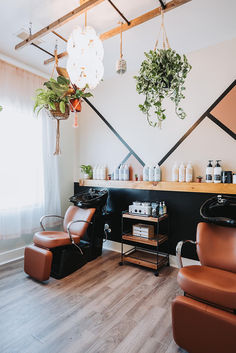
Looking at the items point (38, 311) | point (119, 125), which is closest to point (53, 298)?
point (38, 311)

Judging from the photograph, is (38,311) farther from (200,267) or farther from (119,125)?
(119,125)

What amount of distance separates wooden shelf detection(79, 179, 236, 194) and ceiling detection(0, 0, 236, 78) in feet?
5.89

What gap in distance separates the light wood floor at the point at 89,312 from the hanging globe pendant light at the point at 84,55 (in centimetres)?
199

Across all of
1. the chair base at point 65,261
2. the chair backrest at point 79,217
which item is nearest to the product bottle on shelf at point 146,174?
the chair backrest at point 79,217

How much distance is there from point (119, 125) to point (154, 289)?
97.9 inches

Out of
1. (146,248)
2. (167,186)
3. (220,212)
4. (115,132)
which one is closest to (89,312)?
(146,248)

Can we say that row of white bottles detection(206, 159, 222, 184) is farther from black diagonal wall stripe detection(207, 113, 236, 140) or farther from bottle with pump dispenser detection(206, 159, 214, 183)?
black diagonal wall stripe detection(207, 113, 236, 140)

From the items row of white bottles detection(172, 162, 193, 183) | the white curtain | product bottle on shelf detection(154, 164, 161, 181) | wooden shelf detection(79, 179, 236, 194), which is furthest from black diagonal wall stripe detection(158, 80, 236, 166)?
the white curtain

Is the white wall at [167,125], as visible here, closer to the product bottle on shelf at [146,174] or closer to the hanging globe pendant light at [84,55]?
the product bottle on shelf at [146,174]

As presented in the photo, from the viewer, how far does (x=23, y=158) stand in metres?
3.25

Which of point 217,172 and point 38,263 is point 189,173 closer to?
point 217,172

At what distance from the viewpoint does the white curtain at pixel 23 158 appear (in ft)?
9.98

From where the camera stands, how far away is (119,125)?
142 inches

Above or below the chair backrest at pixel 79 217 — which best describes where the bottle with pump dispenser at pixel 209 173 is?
above
